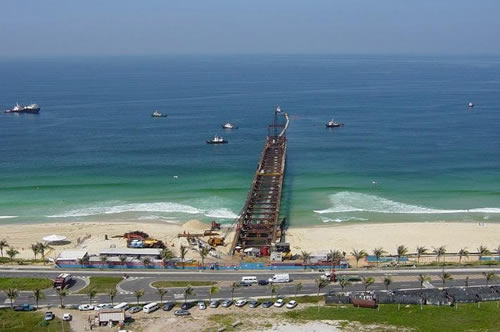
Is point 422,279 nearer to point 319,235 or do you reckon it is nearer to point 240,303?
point 240,303

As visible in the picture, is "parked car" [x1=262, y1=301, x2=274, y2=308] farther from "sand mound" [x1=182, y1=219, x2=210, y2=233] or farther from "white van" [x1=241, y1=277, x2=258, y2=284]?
"sand mound" [x1=182, y1=219, x2=210, y2=233]

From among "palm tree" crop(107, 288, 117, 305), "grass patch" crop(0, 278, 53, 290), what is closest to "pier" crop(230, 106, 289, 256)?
"palm tree" crop(107, 288, 117, 305)

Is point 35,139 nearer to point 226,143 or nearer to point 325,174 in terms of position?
point 226,143

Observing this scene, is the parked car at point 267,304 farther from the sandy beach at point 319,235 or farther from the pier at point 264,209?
the sandy beach at point 319,235

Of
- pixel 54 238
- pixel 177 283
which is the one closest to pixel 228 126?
pixel 54 238

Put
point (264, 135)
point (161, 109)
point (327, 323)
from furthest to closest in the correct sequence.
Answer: point (161, 109) → point (264, 135) → point (327, 323)

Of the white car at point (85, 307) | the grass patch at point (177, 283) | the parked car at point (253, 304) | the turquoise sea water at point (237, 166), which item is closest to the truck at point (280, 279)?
the parked car at point (253, 304)

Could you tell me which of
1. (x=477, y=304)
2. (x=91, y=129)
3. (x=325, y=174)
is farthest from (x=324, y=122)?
(x=477, y=304)
